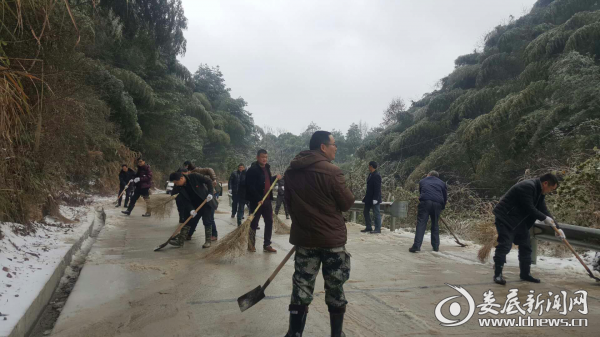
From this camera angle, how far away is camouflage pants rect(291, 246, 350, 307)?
312 centimetres

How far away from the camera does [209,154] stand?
160ft

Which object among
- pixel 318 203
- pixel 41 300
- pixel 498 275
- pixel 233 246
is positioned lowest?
pixel 41 300

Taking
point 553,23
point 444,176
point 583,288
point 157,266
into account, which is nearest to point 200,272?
point 157,266

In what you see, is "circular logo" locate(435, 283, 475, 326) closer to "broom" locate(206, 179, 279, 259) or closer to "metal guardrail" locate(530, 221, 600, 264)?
"metal guardrail" locate(530, 221, 600, 264)

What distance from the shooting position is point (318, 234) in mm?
3148

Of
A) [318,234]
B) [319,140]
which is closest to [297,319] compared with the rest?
[318,234]

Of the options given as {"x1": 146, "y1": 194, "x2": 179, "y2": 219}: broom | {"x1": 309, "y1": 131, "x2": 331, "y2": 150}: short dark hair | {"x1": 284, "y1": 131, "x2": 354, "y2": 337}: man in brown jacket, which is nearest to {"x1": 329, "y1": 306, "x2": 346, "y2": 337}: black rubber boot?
{"x1": 284, "y1": 131, "x2": 354, "y2": 337}: man in brown jacket

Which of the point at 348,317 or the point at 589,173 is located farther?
the point at 589,173

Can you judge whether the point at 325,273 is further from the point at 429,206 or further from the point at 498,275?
the point at 429,206

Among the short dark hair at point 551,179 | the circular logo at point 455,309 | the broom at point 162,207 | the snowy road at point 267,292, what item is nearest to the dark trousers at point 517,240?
the snowy road at point 267,292

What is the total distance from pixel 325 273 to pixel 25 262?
3806 millimetres

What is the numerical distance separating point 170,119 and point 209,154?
20364mm

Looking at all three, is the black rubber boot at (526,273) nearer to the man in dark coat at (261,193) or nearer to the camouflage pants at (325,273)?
the camouflage pants at (325,273)

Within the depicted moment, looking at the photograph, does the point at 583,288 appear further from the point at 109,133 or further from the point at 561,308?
the point at 109,133
